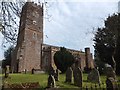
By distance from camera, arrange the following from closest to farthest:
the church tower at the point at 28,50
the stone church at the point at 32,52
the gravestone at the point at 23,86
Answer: the gravestone at the point at 23,86 → the church tower at the point at 28,50 → the stone church at the point at 32,52

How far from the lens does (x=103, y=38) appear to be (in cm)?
3844

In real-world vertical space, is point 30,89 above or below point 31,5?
below

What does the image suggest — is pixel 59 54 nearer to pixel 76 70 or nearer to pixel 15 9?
pixel 76 70

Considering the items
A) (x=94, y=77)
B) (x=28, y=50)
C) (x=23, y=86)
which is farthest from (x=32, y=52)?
(x=23, y=86)

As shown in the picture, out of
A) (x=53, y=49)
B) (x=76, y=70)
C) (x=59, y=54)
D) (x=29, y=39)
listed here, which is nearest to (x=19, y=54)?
(x=29, y=39)

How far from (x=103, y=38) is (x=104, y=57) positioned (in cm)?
327

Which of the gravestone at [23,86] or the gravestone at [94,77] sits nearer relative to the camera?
the gravestone at [23,86]

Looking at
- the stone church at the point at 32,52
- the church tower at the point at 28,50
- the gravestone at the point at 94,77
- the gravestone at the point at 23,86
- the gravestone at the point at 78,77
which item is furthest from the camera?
the stone church at the point at 32,52

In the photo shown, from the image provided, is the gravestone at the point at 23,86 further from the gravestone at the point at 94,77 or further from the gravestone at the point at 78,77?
the gravestone at the point at 94,77

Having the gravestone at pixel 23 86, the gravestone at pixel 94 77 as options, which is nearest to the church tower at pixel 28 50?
the gravestone at pixel 94 77

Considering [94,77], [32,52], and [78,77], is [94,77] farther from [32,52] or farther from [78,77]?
[32,52]

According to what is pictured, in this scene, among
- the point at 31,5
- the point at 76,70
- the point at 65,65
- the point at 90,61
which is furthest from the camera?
the point at 90,61

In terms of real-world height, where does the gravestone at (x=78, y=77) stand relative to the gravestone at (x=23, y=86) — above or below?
above

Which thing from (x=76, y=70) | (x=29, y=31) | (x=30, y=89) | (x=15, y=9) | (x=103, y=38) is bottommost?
(x=30, y=89)
